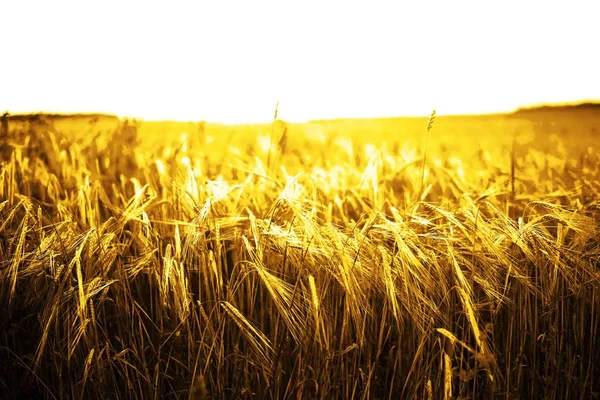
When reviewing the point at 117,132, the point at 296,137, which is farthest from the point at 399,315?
the point at 296,137

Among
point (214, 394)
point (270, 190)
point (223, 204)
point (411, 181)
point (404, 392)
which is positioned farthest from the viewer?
point (411, 181)

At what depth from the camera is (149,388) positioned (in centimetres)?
127

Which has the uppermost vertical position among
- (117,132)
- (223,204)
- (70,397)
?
(117,132)

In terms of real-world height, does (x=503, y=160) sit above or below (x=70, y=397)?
above

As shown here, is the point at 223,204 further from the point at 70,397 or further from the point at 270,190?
the point at 70,397

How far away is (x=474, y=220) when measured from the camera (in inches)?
54.0

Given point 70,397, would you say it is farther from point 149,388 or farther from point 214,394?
point 214,394

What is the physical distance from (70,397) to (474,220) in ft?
3.44

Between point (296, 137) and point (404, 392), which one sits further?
point (296, 137)

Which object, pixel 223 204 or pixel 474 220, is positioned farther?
pixel 223 204

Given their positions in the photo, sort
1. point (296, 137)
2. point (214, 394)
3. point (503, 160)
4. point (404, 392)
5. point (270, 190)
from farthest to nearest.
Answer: point (296, 137) < point (503, 160) < point (270, 190) < point (404, 392) < point (214, 394)

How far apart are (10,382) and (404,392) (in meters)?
0.94

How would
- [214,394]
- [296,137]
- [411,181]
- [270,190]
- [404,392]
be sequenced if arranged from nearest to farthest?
[214,394]
[404,392]
[270,190]
[411,181]
[296,137]

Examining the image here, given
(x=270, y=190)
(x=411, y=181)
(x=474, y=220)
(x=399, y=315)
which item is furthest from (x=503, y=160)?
(x=399, y=315)
